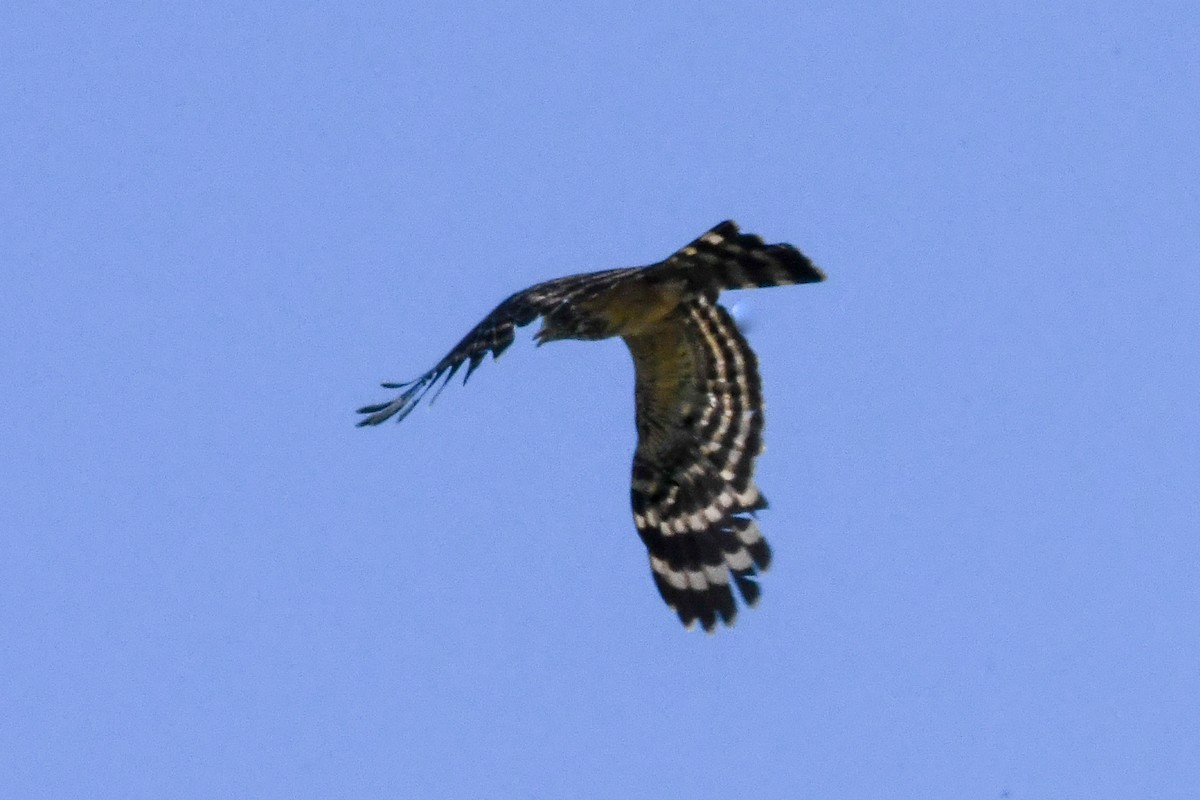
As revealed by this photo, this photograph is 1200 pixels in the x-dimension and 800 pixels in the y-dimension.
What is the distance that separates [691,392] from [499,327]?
2.78 metres

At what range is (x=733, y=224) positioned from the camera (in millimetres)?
13742

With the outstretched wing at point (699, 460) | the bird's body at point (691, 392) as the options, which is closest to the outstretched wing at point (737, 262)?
the bird's body at point (691, 392)

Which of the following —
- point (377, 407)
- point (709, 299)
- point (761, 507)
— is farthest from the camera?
point (761, 507)

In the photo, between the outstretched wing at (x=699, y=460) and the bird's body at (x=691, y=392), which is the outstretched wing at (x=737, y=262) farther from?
the outstretched wing at (x=699, y=460)

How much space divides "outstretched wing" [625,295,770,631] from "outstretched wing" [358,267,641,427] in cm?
100

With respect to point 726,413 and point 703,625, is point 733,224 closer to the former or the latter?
point 726,413

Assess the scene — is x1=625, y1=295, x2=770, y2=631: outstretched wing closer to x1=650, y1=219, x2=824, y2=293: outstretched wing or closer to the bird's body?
the bird's body

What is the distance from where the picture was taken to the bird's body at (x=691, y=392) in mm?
13930

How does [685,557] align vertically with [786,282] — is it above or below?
below

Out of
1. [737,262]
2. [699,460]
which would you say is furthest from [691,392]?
[737,262]

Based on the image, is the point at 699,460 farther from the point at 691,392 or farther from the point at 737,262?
the point at 737,262

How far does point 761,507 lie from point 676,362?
4.12ft

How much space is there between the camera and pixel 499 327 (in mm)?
12695

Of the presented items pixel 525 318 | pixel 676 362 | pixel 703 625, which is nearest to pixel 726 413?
pixel 676 362
